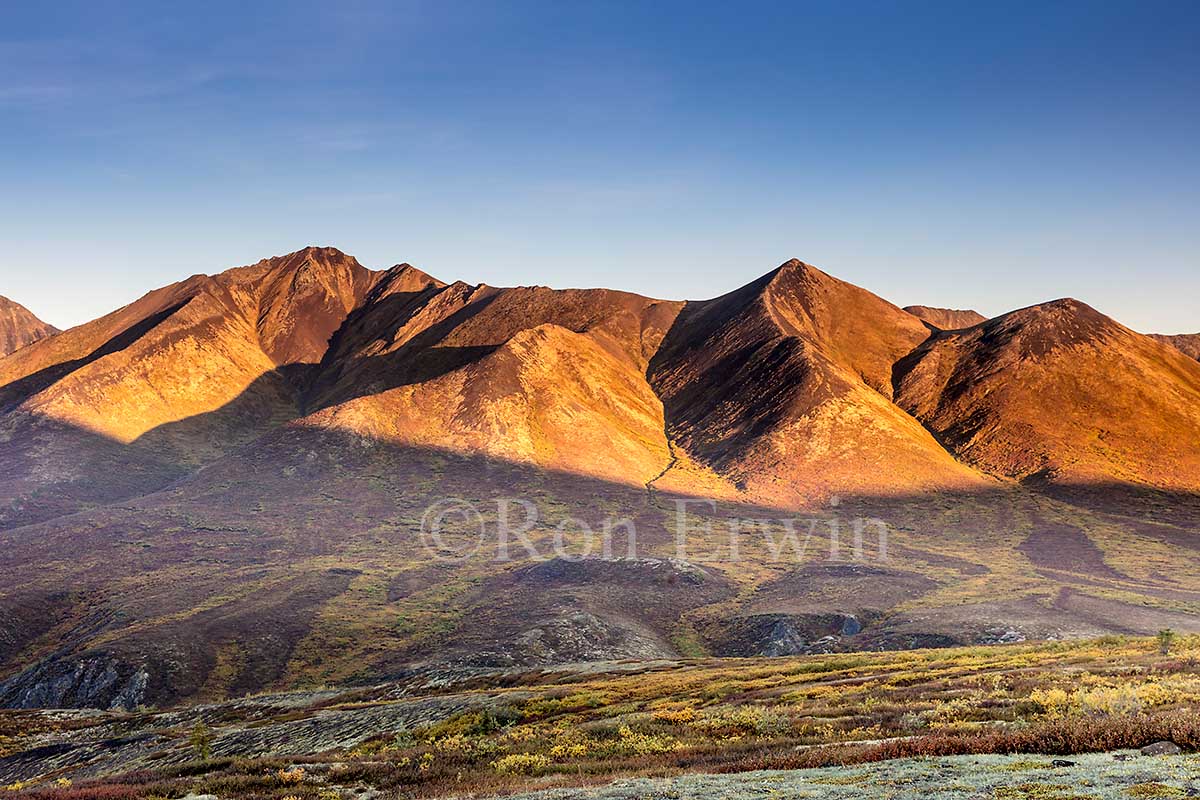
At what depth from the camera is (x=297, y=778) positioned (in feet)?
92.1

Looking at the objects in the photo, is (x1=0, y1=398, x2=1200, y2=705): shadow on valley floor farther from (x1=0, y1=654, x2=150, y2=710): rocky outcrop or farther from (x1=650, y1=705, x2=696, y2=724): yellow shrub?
(x1=650, y1=705, x2=696, y2=724): yellow shrub

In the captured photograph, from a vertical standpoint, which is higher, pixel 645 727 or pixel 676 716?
pixel 645 727

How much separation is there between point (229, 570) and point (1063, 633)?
421 ft

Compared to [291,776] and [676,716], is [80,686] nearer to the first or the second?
[291,776]

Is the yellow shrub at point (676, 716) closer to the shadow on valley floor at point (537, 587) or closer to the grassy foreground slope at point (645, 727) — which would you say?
the grassy foreground slope at point (645, 727)

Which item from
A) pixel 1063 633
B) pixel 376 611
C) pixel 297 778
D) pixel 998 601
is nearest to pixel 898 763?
pixel 297 778

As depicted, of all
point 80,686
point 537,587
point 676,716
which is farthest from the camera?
point 537,587

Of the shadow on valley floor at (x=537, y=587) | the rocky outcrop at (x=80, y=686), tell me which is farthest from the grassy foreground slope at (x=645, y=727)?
the shadow on valley floor at (x=537, y=587)

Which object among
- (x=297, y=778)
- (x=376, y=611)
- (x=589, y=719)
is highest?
(x=297, y=778)

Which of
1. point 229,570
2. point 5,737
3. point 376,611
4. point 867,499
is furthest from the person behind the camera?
point 867,499

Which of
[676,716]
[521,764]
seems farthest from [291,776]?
[676,716]

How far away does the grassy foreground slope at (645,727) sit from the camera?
2384 centimetres

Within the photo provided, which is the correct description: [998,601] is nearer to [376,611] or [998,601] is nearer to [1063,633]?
[1063,633]

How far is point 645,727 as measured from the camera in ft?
113
